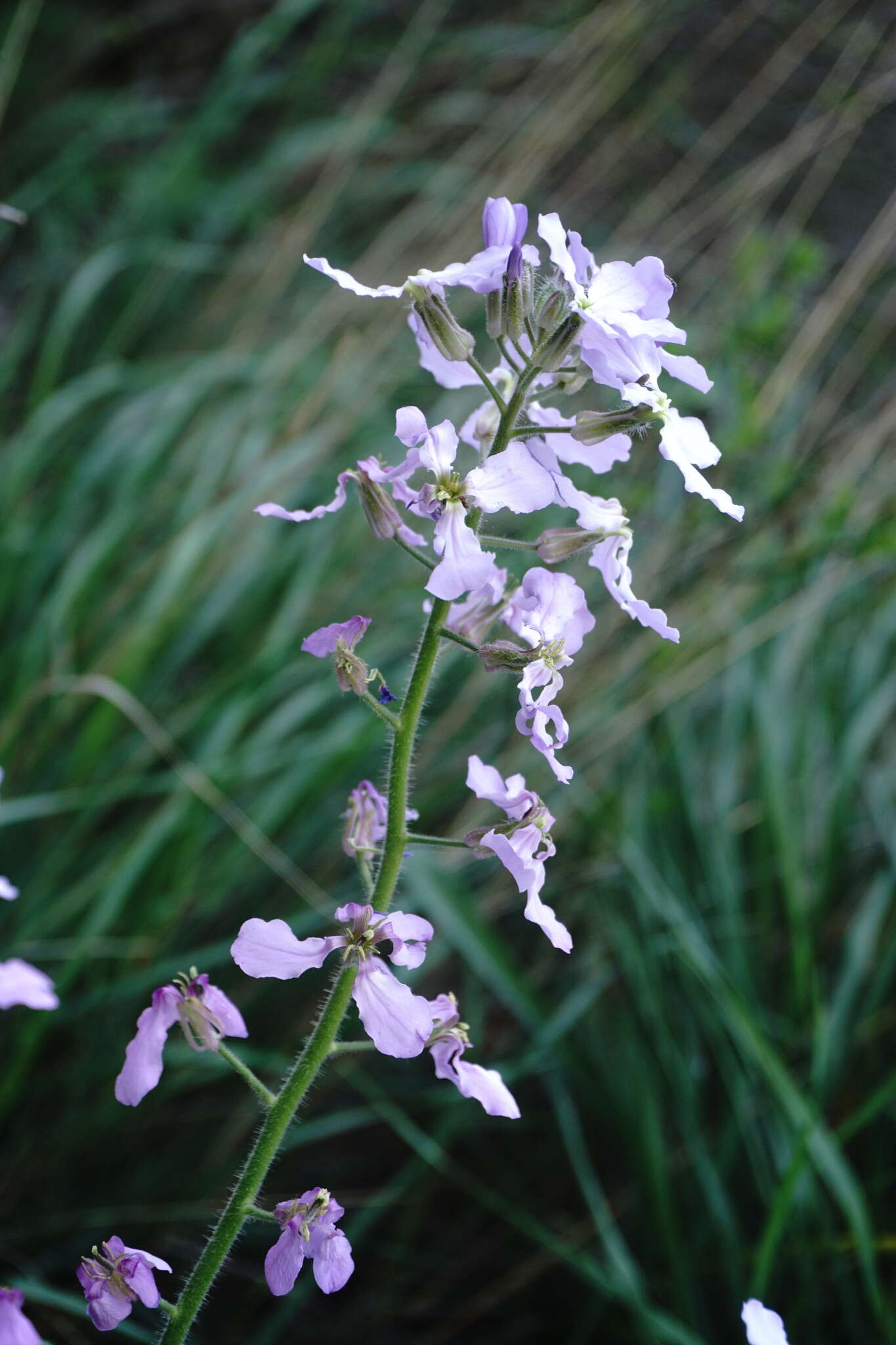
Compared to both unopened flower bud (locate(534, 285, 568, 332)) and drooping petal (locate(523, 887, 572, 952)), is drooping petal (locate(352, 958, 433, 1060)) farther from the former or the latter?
unopened flower bud (locate(534, 285, 568, 332))

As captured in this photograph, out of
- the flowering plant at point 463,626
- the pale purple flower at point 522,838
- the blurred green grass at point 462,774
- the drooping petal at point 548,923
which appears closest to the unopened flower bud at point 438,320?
the flowering plant at point 463,626

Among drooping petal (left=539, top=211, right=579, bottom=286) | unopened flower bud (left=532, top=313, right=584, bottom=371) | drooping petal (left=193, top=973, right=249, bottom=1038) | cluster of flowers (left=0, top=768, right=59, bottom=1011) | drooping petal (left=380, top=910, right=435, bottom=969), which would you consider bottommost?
drooping petal (left=193, top=973, right=249, bottom=1038)

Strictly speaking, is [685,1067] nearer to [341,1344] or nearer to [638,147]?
[341,1344]

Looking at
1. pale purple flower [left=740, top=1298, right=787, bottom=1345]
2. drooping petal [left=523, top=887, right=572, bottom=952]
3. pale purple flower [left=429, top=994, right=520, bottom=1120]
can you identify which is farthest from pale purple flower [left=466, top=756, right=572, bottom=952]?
pale purple flower [left=740, top=1298, right=787, bottom=1345]

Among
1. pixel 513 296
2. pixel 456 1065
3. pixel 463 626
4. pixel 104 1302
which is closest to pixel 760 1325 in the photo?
pixel 456 1065

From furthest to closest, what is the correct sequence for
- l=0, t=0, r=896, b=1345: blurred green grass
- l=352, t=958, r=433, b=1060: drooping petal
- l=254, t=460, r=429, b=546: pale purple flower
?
l=0, t=0, r=896, b=1345: blurred green grass → l=254, t=460, r=429, b=546: pale purple flower → l=352, t=958, r=433, b=1060: drooping petal

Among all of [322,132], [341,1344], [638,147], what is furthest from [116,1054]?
[638,147]
